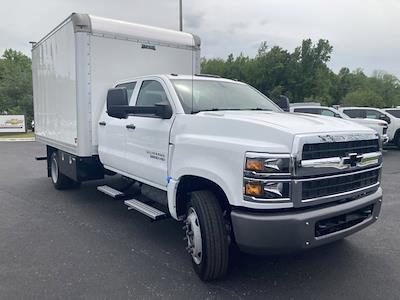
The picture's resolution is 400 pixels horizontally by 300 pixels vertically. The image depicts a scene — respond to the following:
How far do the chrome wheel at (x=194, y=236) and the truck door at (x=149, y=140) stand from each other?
2.27 feet

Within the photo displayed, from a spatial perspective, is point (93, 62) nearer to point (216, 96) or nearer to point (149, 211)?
point (216, 96)

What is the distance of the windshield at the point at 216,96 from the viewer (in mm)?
Result: 4508

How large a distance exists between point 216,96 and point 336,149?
1774mm

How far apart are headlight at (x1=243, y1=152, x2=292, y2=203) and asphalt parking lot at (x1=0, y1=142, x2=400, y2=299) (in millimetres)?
983

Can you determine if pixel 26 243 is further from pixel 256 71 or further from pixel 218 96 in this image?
pixel 256 71

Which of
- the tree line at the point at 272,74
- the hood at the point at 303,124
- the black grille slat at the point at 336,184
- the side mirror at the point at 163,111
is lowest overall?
the black grille slat at the point at 336,184

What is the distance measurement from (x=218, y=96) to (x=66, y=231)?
8.94 feet

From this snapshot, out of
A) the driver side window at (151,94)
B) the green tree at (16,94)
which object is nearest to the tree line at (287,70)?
the green tree at (16,94)

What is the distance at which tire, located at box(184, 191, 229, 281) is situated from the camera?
3.56 metres

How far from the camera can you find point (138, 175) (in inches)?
203

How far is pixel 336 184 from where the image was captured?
3.49 m

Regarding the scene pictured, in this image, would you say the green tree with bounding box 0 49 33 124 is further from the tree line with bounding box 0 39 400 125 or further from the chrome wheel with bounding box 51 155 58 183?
the chrome wheel with bounding box 51 155 58 183

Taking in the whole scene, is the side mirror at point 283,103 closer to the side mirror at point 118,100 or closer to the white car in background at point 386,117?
the side mirror at point 118,100

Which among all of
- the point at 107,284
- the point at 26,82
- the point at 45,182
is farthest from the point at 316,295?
the point at 26,82
